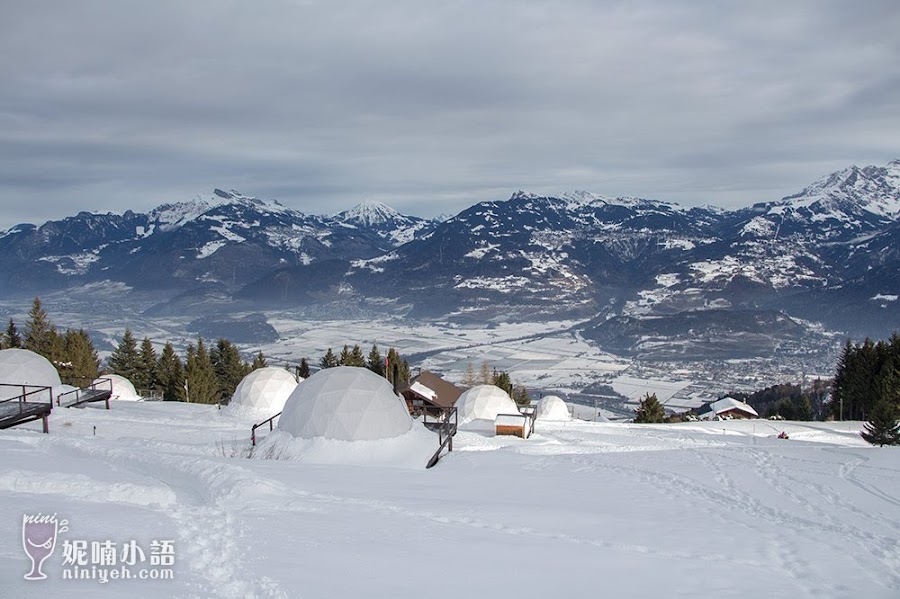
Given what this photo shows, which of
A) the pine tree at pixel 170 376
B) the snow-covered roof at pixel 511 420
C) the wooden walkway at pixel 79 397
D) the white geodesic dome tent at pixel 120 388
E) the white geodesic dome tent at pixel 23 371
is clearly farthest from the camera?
the pine tree at pixel 170 376

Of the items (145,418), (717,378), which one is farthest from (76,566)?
(717,378)

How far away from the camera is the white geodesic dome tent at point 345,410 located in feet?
71.0

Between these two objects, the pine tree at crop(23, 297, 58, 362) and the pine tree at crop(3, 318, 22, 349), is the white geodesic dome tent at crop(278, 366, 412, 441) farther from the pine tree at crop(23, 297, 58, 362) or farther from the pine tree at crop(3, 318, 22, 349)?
the pine tree at crop(3, 318, 22, 349)

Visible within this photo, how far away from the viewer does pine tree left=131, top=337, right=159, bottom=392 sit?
7212 centimetres

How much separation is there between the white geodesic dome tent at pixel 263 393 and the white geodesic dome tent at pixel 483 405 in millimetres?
12439

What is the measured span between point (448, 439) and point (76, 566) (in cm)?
1708

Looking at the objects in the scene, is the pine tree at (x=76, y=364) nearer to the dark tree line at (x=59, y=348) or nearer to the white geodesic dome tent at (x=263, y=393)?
the dark tree line at (x=59, y=348)

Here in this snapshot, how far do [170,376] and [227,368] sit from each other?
41.7 feet

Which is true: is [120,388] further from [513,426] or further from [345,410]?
[345,410]

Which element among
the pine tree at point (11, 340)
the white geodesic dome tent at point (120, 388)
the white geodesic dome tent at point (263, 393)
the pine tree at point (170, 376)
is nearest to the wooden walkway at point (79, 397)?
the white geodesic dome tent at point (263, 393)

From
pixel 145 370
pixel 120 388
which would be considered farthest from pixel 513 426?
pixel 145 370

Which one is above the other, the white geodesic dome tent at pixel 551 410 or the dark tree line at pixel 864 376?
the dark tree line at pixel 864 376

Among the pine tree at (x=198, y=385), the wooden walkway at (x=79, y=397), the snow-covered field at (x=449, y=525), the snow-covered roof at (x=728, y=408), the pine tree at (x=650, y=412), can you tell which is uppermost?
the snow-covered field at (x=449, y=525)

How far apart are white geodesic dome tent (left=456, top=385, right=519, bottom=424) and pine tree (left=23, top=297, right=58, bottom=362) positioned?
129 feet
